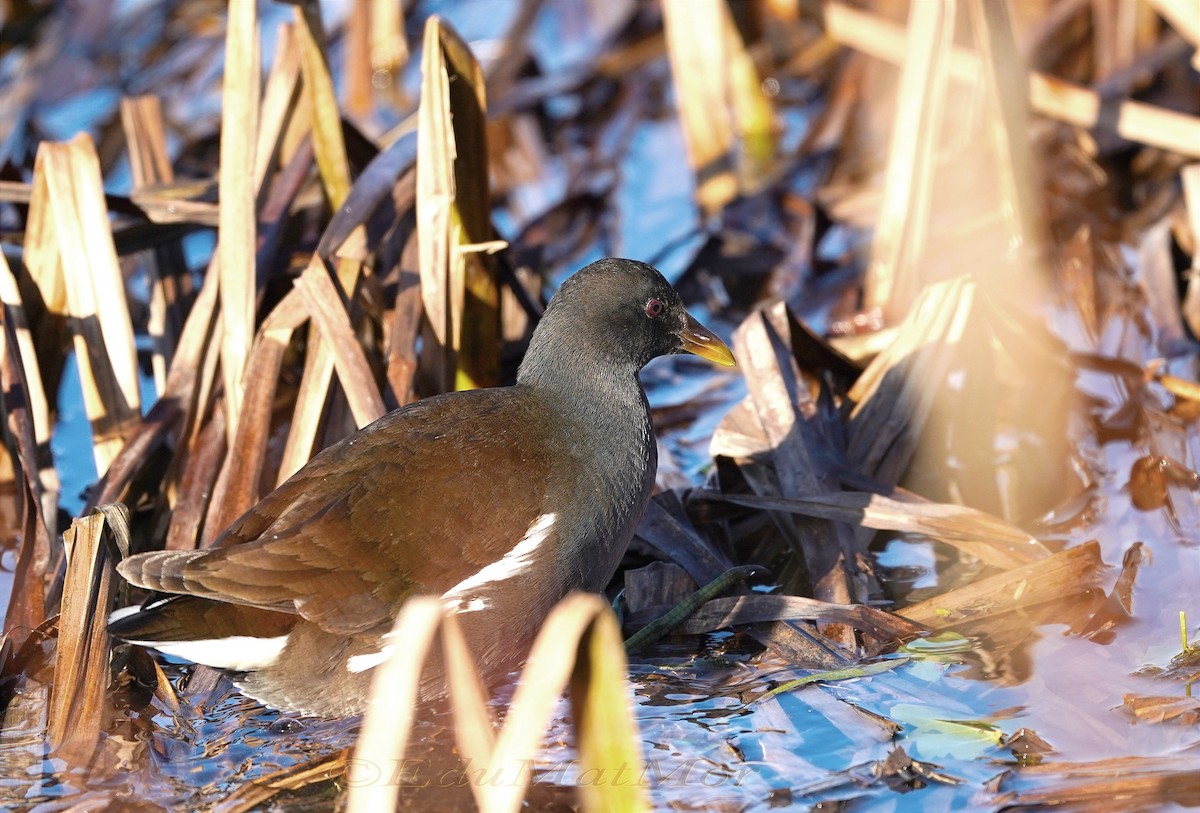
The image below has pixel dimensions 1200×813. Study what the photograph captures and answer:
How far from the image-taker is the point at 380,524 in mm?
2945

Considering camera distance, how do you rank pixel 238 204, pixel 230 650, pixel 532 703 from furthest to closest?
1. pixel 238 204
2. pixel 230 650
3. pixel 532 703

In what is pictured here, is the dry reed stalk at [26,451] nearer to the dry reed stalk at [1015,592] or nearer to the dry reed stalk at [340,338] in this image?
the dry reed stalk at [340,338]

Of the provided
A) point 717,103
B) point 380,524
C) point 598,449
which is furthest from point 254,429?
point 717,103

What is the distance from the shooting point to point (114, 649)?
3123 millimetres

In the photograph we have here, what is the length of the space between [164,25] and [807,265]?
13.8 feet

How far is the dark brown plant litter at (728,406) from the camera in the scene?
2852mm

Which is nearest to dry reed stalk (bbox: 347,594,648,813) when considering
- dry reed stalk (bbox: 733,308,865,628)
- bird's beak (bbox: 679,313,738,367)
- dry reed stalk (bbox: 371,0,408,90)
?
dry reed stalk (bbox: 733,308,865,628)

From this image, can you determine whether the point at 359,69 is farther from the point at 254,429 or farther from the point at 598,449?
the point at 598,449

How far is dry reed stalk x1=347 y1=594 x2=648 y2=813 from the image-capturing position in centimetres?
190

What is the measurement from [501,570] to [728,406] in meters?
1.99

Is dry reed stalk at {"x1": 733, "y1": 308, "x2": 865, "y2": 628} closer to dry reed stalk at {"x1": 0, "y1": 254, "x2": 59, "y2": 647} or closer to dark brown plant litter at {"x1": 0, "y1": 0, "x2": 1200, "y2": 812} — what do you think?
dark brown plant litter at {"x1": 0, "y1": 0, "x2": 1200, "y2": 812}

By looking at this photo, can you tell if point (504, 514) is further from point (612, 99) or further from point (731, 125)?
point (612, 99)

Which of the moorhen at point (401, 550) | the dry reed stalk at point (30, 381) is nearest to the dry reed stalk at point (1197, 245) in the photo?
the moorhen at point (401, 550)

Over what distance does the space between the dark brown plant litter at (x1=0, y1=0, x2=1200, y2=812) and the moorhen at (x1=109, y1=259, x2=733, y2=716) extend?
0.22 metres
